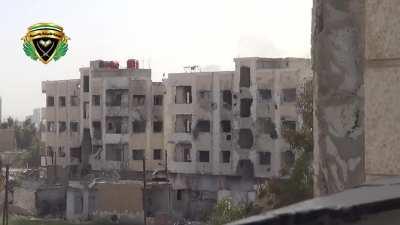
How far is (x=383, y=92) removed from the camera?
198 cm

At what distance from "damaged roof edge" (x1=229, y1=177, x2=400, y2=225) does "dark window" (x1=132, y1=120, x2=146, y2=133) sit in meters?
37.3

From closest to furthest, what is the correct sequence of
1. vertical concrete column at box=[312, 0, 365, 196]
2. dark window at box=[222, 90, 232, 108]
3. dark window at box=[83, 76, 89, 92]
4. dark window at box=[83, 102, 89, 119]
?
vertical concrete column at box=[312, 0, 365, 196] → dark window at box=[222, 90, 232, 108] → dark window at box=[83, 76, 89, 92] → dark window at box=[83, 102, 89, 119]

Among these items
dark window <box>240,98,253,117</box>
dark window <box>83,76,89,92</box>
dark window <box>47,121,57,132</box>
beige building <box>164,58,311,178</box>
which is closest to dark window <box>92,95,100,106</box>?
dark window <box>83,76,89,92</box>

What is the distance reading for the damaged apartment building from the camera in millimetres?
33500

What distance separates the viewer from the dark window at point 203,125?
35.4 meters

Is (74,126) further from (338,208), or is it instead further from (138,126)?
(338,208)

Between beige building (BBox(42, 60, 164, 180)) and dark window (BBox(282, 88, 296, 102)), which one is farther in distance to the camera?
beige building (BBox(42, 60, 164, 180))

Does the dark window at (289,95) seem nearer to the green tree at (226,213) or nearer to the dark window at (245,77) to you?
the dark window at (245,77)

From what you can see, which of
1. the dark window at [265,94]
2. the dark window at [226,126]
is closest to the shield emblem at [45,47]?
the dark window at [226,126]

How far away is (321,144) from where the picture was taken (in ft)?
8.46

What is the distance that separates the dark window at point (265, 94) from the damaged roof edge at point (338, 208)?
3218cm

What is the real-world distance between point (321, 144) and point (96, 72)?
3760 centimetres

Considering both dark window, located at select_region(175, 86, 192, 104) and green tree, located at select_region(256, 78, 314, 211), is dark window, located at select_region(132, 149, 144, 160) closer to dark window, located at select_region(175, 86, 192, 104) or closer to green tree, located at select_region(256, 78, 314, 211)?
dark window, located at select_region(175, 86, 192, 104)

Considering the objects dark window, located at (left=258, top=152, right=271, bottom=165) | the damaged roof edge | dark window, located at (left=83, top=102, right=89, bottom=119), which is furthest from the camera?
dark window, located at (left=83, top=102, right=89, bottom=119)
